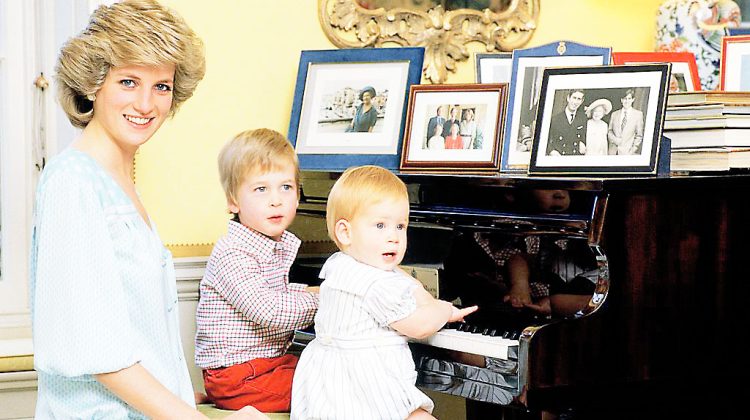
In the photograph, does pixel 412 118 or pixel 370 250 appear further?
pixel 412 118

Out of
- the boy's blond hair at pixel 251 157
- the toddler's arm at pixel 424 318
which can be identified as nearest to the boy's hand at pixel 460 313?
the toddler's arm at pixel 424 318

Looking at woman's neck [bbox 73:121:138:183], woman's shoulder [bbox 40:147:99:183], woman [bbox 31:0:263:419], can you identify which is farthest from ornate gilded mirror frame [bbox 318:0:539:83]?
woman's shoulder [bbox 40:147:99:183]

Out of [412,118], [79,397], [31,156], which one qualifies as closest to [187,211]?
[31,156]

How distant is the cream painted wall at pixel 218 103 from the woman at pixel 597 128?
3.86 ft

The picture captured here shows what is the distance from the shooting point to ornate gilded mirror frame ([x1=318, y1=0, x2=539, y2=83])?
11.7ft

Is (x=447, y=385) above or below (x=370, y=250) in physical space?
below

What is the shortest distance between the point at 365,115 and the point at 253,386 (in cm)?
97

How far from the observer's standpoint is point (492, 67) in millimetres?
3441

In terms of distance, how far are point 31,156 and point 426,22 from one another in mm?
1377

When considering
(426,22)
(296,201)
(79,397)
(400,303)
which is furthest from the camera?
(426,22)

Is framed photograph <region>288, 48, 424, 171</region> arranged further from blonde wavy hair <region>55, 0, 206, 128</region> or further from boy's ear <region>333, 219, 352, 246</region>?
blonde wavy hair <region>55, 0, 206, 128</region>

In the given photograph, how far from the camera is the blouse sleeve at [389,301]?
2.44 metres

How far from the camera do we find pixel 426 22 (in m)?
3.67

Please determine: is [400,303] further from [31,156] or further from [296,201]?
[31,156]
